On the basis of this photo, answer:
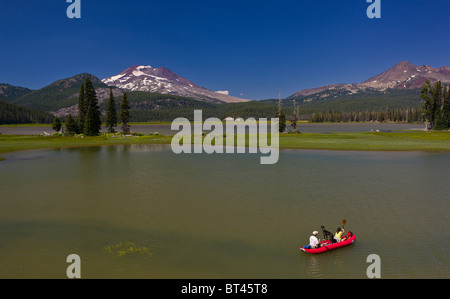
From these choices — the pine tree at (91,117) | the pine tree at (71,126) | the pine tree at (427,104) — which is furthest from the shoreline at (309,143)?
the pine tree at (427,104)

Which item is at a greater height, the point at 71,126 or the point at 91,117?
the point at 91,117

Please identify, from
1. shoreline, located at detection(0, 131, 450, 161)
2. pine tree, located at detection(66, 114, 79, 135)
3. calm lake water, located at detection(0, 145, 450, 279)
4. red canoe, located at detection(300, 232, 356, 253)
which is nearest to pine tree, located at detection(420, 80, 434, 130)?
shoreline, located at detection(0, 131, 450, 161)

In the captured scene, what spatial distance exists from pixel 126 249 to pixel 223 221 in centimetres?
682

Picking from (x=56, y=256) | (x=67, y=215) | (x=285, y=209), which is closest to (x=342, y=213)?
(x=285, y=209)

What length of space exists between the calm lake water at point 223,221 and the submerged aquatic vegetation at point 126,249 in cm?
28

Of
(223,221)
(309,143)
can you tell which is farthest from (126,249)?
(309,143)

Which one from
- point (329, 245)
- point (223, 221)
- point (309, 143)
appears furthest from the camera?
point (309, 143)

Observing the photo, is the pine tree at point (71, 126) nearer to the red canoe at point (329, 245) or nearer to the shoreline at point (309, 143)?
the shoreline at point (309, 143)

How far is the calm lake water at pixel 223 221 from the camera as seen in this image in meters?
14.3

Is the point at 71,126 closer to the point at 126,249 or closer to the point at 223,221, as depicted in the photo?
the point at 223,221

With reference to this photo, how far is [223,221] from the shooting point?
67.9 ft

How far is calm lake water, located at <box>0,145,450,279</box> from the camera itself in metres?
14.3

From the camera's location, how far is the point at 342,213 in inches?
868
